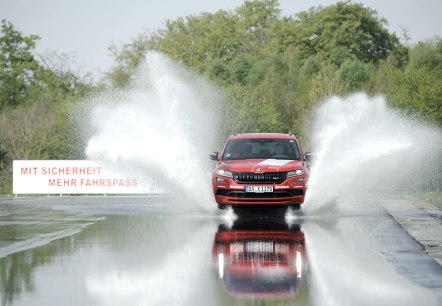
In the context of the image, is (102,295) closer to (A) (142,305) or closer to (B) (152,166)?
(A) (142,305)

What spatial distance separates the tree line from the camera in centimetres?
6109

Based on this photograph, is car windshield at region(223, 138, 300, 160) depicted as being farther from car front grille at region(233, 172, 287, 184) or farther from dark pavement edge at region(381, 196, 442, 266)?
dark pavement edge at region(381, 196, 442, 266)

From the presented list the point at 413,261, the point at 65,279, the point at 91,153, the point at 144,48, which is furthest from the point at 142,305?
the point at 144,48

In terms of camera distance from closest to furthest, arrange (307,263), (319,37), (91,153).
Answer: (307,263), (91,153), (319,37)

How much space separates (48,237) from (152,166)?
13.5 m

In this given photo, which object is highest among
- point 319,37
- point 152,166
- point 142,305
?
point 319,37

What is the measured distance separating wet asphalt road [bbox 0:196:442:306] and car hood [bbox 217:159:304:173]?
1081mm

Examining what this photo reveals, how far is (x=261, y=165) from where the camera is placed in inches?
933

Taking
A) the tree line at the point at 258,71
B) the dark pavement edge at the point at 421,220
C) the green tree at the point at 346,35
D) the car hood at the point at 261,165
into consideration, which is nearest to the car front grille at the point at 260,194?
the car hood at the point at 261,165

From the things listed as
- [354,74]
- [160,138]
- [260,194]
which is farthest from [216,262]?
[354,74]

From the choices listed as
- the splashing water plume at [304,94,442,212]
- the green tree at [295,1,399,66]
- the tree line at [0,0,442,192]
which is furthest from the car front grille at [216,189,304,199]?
the green tree at [295,1,399,66]

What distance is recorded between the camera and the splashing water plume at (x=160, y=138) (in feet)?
96.6

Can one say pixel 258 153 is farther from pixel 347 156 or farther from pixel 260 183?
pixel 347 156

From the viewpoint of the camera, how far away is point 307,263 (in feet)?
46.7
